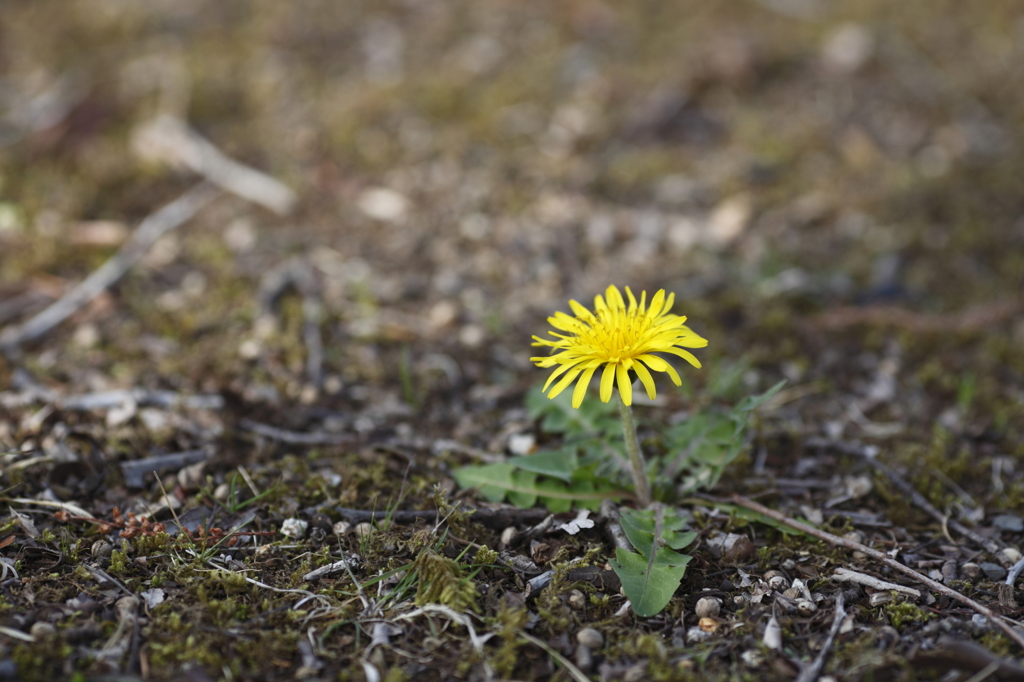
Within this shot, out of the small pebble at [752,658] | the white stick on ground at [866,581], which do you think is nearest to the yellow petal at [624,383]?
the small pebble at [752,658]

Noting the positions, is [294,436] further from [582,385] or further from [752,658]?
[752,658]

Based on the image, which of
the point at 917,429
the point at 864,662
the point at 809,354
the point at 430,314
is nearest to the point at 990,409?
the point at 917,429

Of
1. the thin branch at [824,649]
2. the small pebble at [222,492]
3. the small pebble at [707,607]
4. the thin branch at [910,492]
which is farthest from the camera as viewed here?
the small pebble at [222,492]

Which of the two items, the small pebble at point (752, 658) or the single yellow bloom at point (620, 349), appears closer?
the small pebble at point (752, 658)

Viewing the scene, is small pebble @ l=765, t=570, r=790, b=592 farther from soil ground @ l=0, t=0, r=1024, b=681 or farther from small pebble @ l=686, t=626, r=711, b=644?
small pebble @ l=686, t=626, r=711, b=644

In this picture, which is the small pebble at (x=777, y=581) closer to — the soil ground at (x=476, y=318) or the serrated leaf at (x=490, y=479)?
the soil ground at (x=476, y=318)

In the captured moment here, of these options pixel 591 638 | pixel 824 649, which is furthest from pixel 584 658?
pixel 824 649

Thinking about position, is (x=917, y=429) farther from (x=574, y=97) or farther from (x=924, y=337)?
(x=574, y=97)
